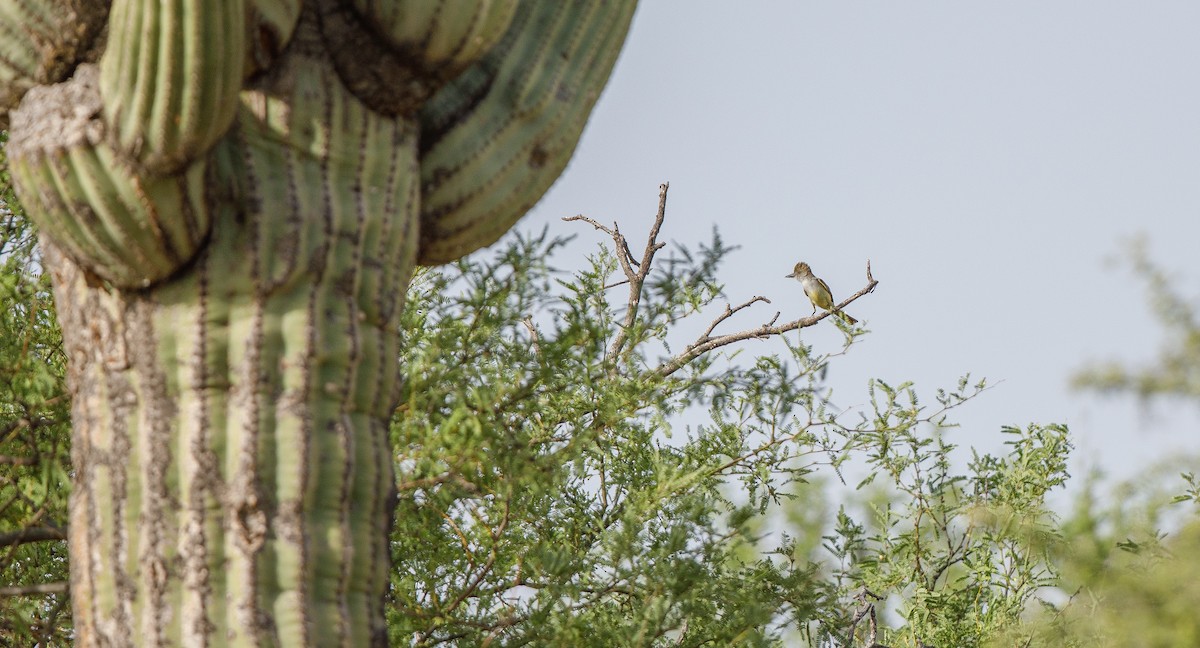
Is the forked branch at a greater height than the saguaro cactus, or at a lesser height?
greater

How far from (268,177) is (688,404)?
2788 millimetres

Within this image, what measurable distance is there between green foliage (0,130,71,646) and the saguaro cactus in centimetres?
73

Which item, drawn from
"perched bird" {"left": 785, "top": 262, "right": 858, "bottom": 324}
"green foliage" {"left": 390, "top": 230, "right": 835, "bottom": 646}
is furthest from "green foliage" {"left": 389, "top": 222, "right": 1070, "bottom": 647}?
"perched bird" {"left": 785, "top": 262, "right": 858, "bottom": 324}

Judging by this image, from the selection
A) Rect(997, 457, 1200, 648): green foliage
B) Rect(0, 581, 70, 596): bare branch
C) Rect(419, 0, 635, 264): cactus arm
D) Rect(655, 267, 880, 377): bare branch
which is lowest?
Rect(997, 457, 1200, 648): green foliage

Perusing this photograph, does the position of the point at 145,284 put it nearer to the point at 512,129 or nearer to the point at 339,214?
the point at 339,214

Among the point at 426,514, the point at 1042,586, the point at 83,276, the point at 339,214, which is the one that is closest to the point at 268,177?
the point at 339,214

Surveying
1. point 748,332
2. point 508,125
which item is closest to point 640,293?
point 748,332

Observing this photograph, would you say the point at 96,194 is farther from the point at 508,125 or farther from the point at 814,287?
the point at 814,287

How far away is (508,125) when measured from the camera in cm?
325

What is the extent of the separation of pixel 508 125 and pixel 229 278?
0.76m

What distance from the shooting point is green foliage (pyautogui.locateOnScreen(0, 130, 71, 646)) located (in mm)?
3830

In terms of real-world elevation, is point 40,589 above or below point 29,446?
below

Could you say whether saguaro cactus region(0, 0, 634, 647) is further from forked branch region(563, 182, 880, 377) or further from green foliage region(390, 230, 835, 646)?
forked branch region(563, 182, 880, 377)

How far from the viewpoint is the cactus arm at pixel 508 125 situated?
317 cm
